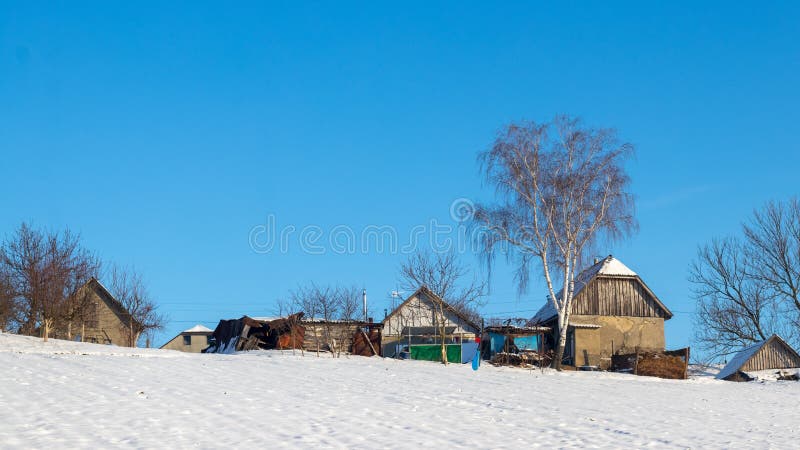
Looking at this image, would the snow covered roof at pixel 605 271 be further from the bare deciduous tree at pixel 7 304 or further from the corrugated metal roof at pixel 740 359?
the bare deciduous tree at pixel 7 304

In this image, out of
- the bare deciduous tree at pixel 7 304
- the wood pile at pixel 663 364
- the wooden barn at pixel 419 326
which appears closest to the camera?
the wood pile at pixel 663 364

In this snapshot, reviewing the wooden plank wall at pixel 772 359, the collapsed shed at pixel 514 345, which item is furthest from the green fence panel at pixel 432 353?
the wooden plank wall at pixel 772 359

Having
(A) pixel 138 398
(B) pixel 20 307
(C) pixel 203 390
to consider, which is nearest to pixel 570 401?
(C) pixel 203 390

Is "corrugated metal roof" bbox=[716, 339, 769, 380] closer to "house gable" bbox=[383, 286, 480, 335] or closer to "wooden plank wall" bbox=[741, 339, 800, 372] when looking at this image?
"wooden plank wall" bbox=[741, 339, 800, 372]

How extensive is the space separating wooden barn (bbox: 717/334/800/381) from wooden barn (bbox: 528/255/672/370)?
4181 mm

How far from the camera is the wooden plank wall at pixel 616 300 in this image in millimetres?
46469

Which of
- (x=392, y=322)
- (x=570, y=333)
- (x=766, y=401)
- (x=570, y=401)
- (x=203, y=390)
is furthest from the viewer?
(x=392, y=322)

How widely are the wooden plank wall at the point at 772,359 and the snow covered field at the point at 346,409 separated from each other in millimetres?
12819

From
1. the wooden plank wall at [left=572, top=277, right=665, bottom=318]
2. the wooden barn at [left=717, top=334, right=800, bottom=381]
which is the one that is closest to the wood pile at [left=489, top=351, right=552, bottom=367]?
the wooden plank wall at [left=572, top=277, right=665, bottom=318]

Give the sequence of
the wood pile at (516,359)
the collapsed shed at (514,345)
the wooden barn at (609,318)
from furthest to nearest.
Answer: the wooden barn at (609,318) < the collapsed shed at (514,345) < the wood pile at (516,359)

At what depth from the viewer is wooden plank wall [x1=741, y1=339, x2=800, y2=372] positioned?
42156 millimetres

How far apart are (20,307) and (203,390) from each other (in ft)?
88.7

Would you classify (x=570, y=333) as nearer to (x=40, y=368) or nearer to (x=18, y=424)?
(x=40, y=368)

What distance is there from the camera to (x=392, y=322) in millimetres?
50250
